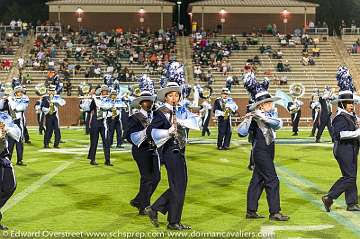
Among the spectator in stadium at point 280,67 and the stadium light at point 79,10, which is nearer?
the spectator in stadium at point 280,67

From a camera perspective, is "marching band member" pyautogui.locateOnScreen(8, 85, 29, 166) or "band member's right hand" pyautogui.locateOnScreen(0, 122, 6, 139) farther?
"marching band member" pyautogui.locateOnScreen(8, 85, 29, 166)

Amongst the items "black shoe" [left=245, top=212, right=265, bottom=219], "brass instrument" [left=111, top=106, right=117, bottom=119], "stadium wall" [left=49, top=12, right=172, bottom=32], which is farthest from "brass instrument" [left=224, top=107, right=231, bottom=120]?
"stadium wall" [left=49, top=12, right=172, bottom=32]

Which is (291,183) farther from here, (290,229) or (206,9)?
(206,9)

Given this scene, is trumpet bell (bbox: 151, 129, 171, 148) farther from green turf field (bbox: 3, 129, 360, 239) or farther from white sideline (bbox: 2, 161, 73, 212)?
white sideline (bbox: 2, 161, 73, 212)

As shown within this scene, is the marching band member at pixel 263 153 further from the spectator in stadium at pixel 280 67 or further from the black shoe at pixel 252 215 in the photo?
the spectator in stadium at pixel 280 67

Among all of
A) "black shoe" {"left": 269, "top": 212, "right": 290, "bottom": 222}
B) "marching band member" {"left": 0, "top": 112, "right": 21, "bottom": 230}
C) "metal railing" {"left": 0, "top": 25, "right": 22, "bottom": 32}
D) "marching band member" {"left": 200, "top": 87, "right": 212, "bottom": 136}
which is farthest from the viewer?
"metal railing" {"left": 0, "top": 25, "right": 22, "bottom": 32}

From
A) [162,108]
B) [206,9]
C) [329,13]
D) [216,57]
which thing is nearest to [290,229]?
[162,108]

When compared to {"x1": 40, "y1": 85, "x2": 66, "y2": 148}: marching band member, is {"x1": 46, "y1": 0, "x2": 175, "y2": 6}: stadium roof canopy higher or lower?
higher

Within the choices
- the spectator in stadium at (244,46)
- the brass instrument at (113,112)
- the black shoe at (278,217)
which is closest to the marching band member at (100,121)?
the brass instrument at (113,112)

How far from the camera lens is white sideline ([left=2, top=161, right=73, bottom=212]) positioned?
38.0 feet

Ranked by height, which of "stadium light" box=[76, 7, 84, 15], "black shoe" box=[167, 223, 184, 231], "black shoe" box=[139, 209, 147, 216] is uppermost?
"stadium light" box=[76, 7, 84, 15]

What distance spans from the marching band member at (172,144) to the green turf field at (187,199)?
28cm

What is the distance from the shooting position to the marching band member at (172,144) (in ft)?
30.4

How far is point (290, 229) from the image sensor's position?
372 inches
